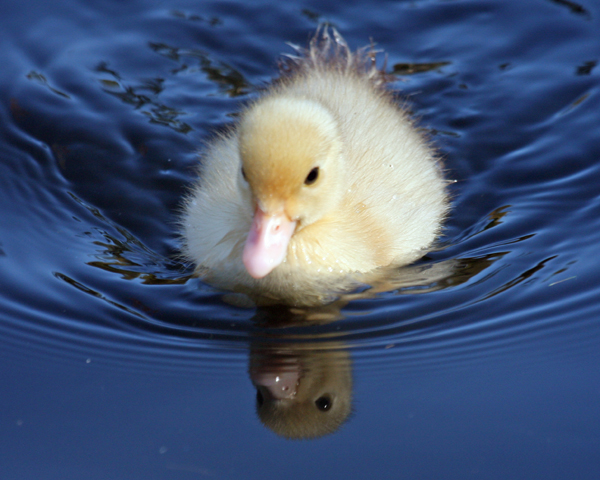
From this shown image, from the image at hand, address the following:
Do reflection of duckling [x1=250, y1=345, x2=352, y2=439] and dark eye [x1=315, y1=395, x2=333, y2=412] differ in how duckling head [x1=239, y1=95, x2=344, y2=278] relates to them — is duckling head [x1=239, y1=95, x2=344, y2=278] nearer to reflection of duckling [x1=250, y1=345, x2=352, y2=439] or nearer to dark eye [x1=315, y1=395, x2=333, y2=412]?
reflection of duckling [x1=250, y1=345, x2=352, y2=439]

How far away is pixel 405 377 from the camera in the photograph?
2566 mm

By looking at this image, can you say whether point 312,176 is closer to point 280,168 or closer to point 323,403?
point 280,168

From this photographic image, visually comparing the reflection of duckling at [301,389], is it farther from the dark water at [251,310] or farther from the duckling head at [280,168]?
the duckling head at [280,168]

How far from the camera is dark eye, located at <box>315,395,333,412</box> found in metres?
2.45

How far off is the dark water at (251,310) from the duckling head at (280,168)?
34cm

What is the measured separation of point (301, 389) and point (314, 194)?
739 mm

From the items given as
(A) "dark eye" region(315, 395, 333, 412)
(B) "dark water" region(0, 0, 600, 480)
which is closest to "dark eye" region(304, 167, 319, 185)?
(B) "dark water" region(0, 0, 600, 480)

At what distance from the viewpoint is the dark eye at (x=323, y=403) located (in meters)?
2.45

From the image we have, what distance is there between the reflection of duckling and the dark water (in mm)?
27

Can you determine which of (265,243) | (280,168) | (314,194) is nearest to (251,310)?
(265,243)

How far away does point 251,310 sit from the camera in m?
3.00

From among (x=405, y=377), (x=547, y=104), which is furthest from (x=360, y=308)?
(x=547, y=104)

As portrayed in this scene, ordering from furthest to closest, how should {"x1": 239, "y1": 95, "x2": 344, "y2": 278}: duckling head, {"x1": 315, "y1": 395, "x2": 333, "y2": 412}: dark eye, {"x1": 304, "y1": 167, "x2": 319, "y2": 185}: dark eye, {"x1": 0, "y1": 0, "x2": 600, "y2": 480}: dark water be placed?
{"x1": 304, "y1": 167, "x2": 319, "y2": 185}: dark eye → {"x1": 239, "y1": 95, "x2": 344, "y2": 278}: duckling head → {"x1": 315, "y1": 395, "x2": 333, "y2": 412}: dark eye → {"x1": 0, "y1": 0, "x2": 600, "y2": 480}: dark water

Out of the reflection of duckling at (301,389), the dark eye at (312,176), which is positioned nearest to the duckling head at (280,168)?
the dark eye at (312,176)
